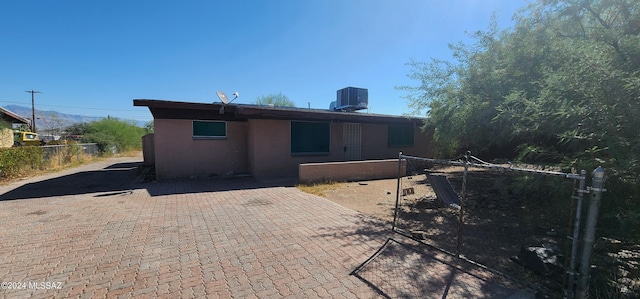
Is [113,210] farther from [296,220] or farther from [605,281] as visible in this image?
[605,281]

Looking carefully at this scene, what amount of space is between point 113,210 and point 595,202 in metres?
7.65

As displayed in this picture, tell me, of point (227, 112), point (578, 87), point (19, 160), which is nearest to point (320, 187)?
point (227, 112)

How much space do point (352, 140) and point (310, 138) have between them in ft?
6.93

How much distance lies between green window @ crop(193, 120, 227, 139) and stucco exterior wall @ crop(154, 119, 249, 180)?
0.15 m

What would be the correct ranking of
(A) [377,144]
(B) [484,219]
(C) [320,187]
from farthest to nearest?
(A) [377,144] → (C) [320,187] → (B) [484,219]

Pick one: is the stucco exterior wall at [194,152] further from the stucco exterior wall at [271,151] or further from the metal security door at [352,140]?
the metal security door at [352,140]

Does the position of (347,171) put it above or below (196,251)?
above

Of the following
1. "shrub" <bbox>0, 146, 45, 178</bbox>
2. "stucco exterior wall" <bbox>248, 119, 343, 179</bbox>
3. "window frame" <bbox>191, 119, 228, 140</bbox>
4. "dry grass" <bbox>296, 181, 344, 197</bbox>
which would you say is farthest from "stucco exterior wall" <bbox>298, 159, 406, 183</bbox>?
"shrub" <bbox>0, 146, 45, 178</bbox>

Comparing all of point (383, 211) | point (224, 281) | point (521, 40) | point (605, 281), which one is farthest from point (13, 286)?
point (521, 40)

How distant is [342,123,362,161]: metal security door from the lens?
11656mm

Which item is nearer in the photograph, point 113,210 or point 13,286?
point 13,286

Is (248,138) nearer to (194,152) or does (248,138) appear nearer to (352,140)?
(194,152)

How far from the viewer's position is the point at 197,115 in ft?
32.3

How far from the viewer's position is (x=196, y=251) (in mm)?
3732
